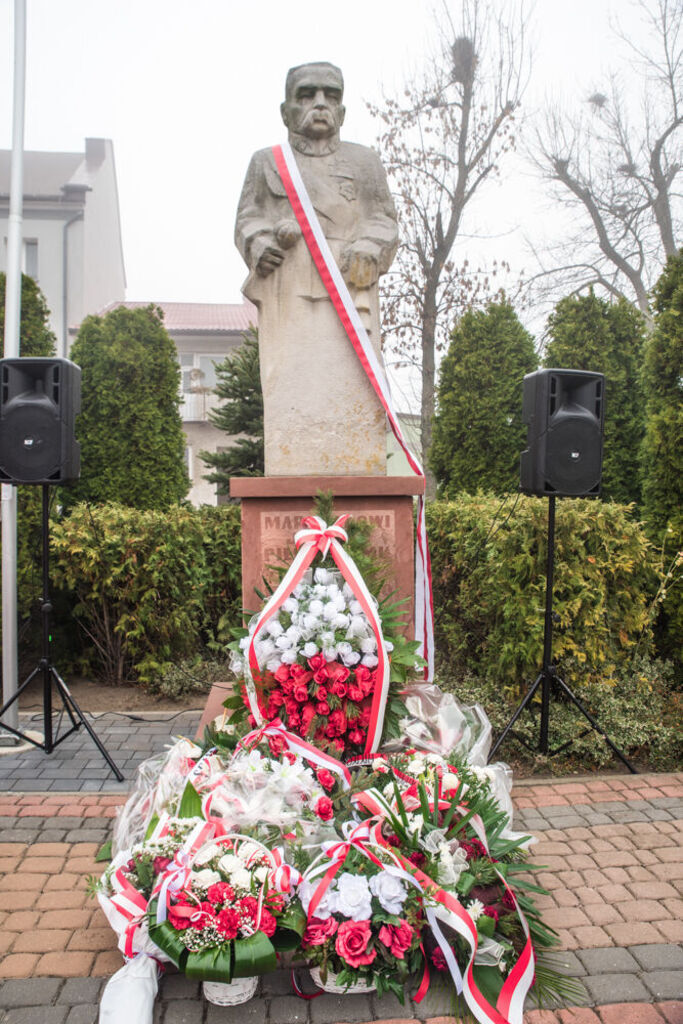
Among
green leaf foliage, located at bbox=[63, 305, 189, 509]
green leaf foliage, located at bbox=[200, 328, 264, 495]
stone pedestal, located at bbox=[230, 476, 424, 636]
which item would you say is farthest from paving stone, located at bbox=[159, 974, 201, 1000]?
green leaf foliage, located at bbox=[200, 328, 264, 495]

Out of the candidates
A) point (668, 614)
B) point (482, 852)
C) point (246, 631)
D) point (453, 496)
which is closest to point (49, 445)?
point (246, 631)

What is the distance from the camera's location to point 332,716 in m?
2.85

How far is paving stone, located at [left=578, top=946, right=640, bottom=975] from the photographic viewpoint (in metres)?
2.25

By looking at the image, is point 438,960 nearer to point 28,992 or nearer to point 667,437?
point 28,992

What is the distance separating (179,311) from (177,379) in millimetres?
17190

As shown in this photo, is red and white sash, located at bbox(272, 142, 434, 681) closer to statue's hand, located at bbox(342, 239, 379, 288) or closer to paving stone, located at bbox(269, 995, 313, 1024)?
statue's hand, located at bbox(342, 239, 379, 288)

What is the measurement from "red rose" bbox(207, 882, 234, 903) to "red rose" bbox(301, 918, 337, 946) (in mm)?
260

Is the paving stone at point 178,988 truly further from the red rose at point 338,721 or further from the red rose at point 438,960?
the red rose at point 338,721

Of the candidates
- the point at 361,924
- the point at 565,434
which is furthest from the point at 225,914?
the point at 565,434

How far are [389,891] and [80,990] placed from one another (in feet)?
3.10

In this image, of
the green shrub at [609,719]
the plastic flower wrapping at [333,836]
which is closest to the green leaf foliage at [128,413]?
the green shrub at [609,719]

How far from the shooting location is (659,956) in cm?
232

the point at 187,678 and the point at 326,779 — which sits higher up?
the point at 326,779

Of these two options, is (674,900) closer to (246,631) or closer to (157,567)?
(246,631)
